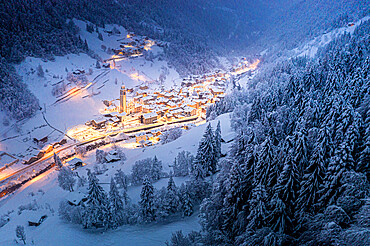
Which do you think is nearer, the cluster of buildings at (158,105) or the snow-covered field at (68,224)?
the snow-covered field at (68,224)

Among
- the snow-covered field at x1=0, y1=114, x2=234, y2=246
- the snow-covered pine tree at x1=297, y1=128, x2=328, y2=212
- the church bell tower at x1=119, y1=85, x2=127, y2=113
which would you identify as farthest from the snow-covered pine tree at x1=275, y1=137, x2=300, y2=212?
the church bell tower at x1=119, y1=85, x2=127, y2=113

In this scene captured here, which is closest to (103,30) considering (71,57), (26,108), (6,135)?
(71,57)

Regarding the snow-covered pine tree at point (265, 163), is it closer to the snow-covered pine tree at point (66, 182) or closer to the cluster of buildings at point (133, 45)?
the snow-covered pine tree at point (66, 182)

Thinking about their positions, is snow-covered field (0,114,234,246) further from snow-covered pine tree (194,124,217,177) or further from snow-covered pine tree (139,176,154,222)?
snow-covered pine tree (194,124,217,177)

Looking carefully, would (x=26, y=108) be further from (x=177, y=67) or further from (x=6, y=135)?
(x=177, y=67)

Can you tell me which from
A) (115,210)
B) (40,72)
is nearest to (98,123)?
(40,72)

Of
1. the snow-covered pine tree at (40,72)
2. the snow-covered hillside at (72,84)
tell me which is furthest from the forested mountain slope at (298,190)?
the snow-covered pine tree at (40,72)
